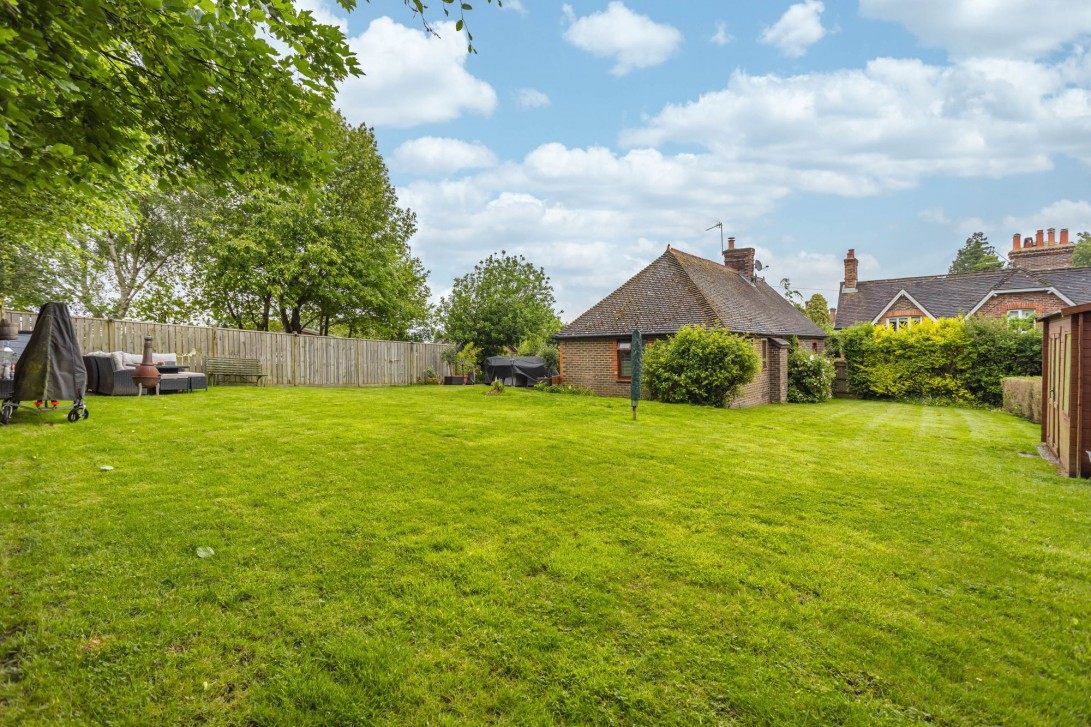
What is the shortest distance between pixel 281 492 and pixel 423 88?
988cm

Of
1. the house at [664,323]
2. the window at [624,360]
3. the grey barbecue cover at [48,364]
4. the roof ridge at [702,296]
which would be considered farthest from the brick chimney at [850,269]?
the grey barbecue cover at [48,364]

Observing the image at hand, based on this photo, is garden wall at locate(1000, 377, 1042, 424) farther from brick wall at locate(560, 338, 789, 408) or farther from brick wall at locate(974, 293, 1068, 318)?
brick wall at locate(974, 293, 1068, 318)

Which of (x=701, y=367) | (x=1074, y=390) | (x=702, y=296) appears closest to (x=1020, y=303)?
(x=702, y=296)

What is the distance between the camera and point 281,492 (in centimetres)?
504

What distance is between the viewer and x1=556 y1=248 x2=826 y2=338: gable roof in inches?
686

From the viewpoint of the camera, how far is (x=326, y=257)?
21.7m

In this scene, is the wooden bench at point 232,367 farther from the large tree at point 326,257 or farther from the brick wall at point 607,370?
the brick wall at point 607,370

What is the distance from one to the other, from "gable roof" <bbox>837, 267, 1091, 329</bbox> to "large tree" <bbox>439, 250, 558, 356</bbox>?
63.3 ft

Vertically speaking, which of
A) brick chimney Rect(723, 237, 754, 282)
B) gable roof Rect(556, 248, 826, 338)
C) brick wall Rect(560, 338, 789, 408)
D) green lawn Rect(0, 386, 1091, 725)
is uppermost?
brick chimney Rect(723, 237, 754, 282)

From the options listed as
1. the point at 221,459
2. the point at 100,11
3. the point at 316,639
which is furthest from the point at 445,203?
the point at 316,639

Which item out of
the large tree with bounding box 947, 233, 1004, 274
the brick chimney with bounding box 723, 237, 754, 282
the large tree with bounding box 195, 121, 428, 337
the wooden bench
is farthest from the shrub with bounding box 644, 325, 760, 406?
the large tree with bounding box 947, 233, 1004, 274

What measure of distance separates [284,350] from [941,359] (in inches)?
1003

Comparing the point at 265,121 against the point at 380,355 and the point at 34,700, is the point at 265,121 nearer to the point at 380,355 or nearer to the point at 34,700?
the point at 34,700

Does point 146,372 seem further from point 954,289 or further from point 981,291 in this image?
point 954,289
